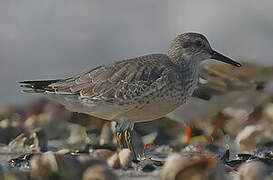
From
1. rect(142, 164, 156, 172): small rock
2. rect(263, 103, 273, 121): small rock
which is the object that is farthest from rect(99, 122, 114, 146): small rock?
rect(263, 103, 273, 121): small rock

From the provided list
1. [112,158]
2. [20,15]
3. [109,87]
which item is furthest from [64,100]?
[20,15]

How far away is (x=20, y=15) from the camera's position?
35.4 ft

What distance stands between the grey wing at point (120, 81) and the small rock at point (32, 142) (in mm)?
693

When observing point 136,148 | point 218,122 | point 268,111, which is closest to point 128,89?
point 136,148

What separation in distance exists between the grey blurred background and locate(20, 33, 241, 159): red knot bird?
15.2ft

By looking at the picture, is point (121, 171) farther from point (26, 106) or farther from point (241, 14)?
point (241, 14)

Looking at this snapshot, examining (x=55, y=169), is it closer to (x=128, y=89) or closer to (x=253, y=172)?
(x=253, y=172)

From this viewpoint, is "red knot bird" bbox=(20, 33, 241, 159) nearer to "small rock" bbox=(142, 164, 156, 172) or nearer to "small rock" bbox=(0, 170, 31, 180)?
"small rock" bbox=(142, 164, 156, 172)

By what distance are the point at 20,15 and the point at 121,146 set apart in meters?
6.05

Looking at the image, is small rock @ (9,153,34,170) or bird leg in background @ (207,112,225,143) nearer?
small rock @ (9,153,34,170)

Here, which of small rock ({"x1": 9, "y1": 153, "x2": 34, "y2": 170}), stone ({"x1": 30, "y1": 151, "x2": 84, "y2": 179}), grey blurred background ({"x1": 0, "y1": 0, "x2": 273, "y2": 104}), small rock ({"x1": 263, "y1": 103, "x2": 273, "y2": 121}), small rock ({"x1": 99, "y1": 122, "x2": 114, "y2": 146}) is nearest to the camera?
stone ({"x1": 30, "y1": 151, "x2": 84, "y2": 179})

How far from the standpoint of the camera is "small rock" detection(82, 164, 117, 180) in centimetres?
342

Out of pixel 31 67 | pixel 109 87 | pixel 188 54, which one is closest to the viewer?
pixel 109 87

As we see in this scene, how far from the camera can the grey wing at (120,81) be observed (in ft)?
16.8
